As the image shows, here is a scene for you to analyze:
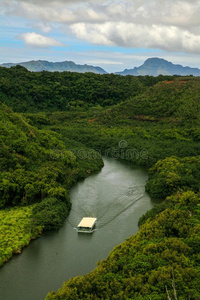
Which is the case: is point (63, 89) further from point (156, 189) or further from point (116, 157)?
point (156, 189)

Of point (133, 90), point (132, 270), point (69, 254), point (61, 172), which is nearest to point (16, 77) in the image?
point (133, 90)

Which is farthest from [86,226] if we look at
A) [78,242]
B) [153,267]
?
[153,267]

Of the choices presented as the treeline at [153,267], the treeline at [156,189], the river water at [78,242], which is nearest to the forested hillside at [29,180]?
the river water at [78,242]

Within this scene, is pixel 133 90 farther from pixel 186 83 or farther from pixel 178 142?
pixel 178 142

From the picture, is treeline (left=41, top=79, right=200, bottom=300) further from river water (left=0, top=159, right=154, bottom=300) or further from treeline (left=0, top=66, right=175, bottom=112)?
treeline (left=0, top=66, right=175, bottom=112)

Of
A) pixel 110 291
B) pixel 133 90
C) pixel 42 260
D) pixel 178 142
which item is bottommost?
pixel 42 260

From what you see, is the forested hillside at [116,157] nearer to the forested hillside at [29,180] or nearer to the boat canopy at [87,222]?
the forested hillside at [29,180]
